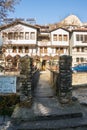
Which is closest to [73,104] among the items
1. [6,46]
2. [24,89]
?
[24,89]

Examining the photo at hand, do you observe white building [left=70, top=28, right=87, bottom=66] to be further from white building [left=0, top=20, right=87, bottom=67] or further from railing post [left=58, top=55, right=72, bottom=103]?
railing post [left=58, top=55, right=72, bottom=103]

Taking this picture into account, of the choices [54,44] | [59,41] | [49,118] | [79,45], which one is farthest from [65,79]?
[59,41]

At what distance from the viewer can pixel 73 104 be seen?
15.4 m

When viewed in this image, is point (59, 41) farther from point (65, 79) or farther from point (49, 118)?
point (49, 118)

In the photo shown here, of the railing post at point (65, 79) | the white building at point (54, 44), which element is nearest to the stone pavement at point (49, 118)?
the railing post at point (65, 79)

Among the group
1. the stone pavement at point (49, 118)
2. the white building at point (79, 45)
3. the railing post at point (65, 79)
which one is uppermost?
the white building at point (79, 45)

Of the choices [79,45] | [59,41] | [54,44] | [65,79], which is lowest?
[65,79]

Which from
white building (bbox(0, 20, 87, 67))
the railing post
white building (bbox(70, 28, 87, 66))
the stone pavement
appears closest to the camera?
the stone pavement

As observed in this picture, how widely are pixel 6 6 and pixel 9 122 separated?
1037 cm

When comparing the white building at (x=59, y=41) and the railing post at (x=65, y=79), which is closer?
the railing post at (x=65, y=79)

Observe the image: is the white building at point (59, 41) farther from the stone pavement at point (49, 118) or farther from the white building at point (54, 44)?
the stone pavement at point (49, 118)

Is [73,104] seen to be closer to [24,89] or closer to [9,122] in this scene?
[24,89]

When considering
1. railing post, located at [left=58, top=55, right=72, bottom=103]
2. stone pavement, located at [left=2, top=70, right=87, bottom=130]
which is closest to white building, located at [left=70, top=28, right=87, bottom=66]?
railing post, located at [left=58, top=55, right=72, bottom=103]

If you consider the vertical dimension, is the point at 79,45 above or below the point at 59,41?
below
